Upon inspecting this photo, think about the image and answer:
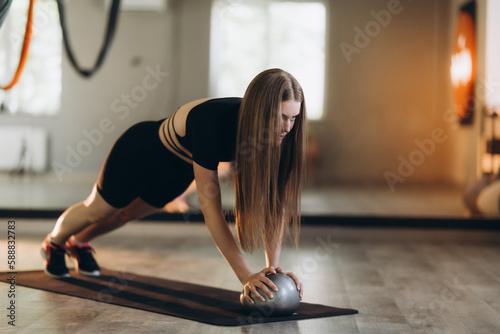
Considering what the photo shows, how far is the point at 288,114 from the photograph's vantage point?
1963 mm

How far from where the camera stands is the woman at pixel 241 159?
195 centimetres

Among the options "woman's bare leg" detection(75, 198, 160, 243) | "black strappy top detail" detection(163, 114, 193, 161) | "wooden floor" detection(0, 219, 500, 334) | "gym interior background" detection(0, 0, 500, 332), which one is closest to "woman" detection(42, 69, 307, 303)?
"black strappy top detail" detection(163, 114, 193, 161)

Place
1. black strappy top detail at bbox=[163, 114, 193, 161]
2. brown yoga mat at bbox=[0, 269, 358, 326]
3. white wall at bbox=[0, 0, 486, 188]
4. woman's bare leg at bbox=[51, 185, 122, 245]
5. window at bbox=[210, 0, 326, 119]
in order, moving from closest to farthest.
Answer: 1. brown yoga mat at bbox=[0, 269, 358, 326]
2. black strappy top detail at bbox=[163, 114, 193, 161]
3. woman's bare leg at bbox=[51, 185, 122, 245]
4. white wall at bbox=[0, 0, 486, 188]
5. window at bbox=[210, 0, 326, 119]

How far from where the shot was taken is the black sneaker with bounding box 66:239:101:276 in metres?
2.80

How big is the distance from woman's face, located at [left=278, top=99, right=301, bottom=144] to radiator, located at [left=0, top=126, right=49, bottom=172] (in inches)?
118

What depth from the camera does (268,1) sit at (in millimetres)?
5148

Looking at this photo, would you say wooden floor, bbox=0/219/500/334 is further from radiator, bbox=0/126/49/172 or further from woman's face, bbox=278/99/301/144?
woman's face, bbox=278/99/301/144

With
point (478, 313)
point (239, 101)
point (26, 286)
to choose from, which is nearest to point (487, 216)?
point (478, 313)

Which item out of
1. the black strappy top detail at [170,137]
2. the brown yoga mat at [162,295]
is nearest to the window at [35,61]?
the brown yoga mat at [162,295]

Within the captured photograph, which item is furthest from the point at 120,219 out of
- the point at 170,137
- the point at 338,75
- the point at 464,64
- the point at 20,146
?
the point at 464,64

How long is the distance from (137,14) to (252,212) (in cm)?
320

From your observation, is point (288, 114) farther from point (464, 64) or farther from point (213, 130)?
point (464, 64)

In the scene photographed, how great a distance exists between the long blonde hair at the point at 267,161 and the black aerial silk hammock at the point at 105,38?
2.65 m

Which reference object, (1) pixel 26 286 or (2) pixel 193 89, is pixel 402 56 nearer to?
(2) pixel 193 89
